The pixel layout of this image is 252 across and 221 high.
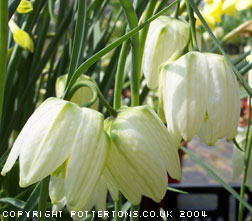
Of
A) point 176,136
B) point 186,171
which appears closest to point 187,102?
point 176,136

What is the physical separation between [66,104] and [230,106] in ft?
0.58

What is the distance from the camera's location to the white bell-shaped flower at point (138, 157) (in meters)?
0.42

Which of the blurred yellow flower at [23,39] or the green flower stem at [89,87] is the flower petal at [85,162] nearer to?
the green flower stem at [89,87]

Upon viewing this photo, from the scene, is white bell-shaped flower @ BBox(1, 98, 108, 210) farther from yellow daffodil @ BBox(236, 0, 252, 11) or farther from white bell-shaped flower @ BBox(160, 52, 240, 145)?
yellow daffodil @ BBox(236, 0, 252, 11)

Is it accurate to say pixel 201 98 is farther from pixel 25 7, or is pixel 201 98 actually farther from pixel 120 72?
pixel 25 7

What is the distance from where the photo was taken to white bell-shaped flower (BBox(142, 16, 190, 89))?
597 mm

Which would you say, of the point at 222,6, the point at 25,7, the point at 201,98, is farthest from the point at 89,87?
the point at 222,6

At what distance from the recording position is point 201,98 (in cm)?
45

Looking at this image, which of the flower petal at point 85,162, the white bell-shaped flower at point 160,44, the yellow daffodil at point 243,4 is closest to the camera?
the flower petal at point 85,162

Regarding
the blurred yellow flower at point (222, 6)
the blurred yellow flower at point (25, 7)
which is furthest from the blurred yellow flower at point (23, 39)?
the blurred yellow flower at point (222, 6)

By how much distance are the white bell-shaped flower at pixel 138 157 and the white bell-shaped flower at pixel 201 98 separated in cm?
3

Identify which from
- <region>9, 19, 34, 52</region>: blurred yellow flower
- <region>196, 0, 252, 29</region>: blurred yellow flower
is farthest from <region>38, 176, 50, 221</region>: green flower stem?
<region>196, 0, 252, 29</region>: blurred yellow flower

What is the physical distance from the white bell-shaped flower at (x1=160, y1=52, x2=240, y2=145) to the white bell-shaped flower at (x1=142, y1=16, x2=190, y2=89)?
0.12m

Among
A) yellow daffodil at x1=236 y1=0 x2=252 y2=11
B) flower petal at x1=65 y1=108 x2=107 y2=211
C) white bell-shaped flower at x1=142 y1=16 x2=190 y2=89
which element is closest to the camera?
flower petal at x1=65 y1=108 x2=107 y2=211
